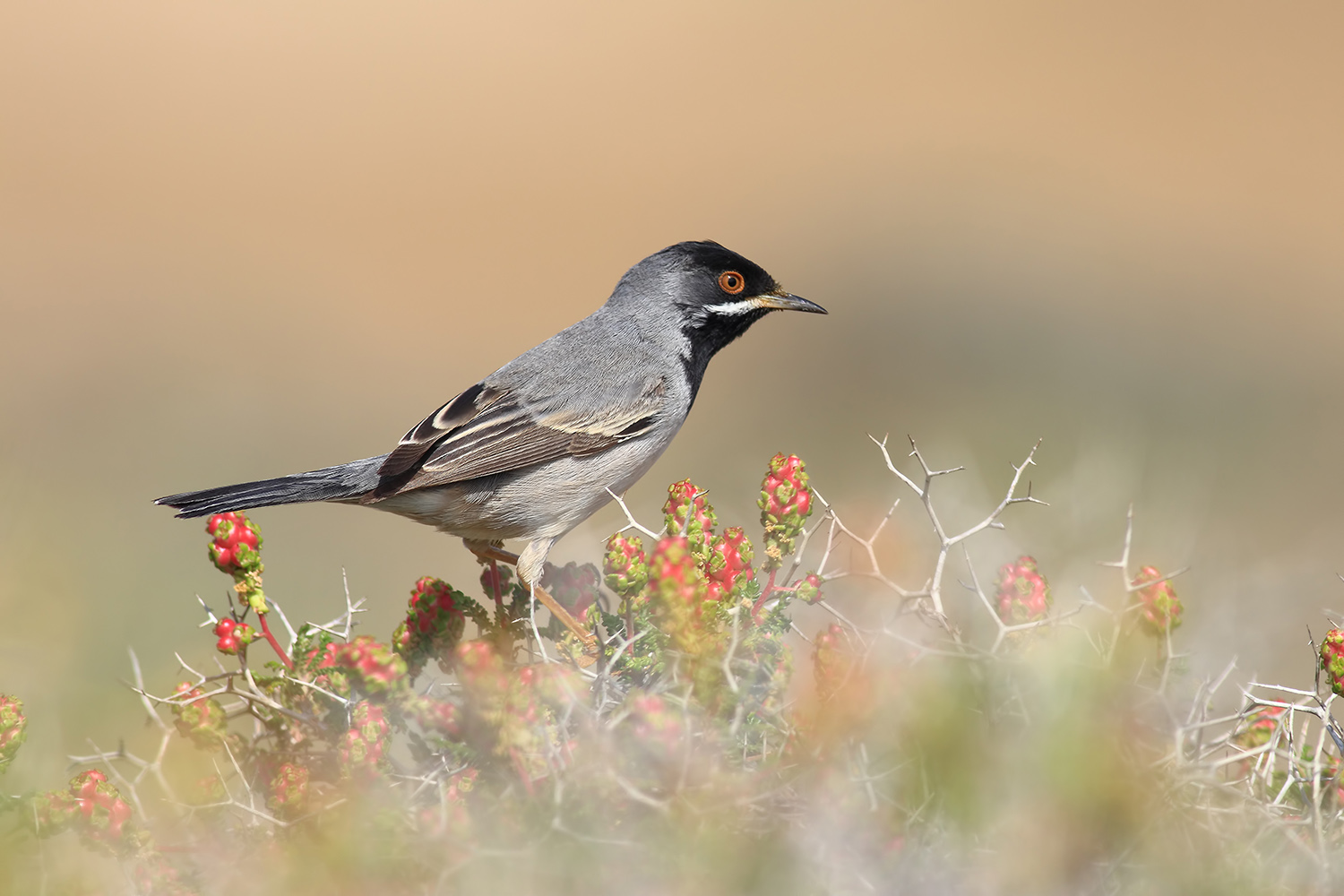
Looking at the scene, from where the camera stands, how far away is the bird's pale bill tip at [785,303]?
521 cm

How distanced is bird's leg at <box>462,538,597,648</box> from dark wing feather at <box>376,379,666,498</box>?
413mm

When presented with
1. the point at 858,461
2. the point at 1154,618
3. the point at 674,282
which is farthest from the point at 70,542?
the point at 858,461

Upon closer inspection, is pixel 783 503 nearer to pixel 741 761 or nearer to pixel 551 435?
pixel 741 761

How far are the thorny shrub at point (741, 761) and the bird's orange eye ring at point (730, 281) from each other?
9.34 feet

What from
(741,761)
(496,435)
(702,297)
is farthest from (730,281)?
(741,761)

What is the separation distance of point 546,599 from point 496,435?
1.37 metres

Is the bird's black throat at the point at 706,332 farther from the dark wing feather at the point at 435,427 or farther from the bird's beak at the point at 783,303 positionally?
the dark wing feather at the point at 435,427

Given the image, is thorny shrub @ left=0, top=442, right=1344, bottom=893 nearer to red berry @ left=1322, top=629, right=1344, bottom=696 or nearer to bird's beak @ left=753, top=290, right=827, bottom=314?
red berry @ left=1322, top=629, right=1344, bottom=696

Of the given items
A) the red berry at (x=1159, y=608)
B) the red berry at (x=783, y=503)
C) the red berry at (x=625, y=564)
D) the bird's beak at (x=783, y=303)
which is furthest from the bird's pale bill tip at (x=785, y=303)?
the red berry at (x=1159, y=608)

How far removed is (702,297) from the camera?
5336mm

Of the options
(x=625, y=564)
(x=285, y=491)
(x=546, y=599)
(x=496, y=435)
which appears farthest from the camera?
(x=496, y=435)

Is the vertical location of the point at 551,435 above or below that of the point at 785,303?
below

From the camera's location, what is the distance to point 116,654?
3814mm

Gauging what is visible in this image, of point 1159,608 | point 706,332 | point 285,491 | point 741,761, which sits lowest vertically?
point 741,761
